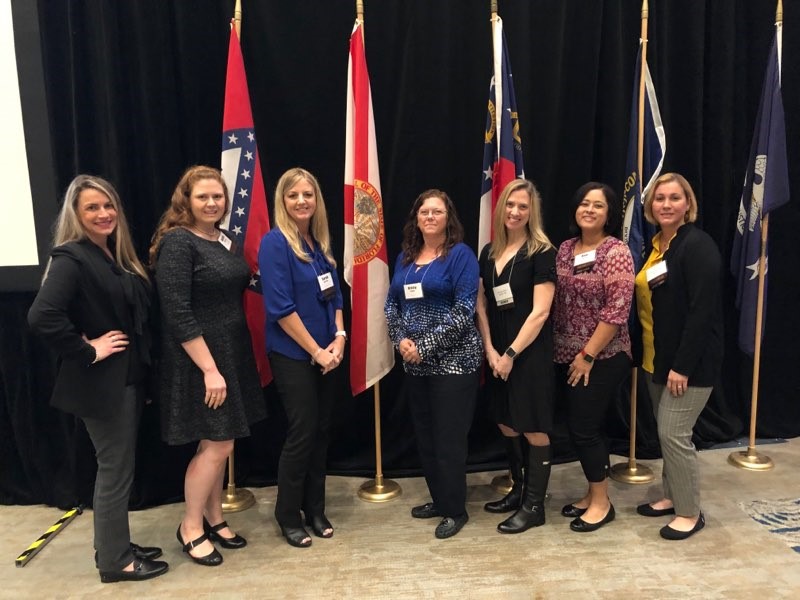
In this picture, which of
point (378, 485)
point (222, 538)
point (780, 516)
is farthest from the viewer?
point (378, 485)

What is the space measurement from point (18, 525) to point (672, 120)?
4.22 metres

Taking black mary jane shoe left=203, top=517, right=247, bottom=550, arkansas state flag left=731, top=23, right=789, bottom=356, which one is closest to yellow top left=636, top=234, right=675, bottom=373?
arkansas state flag left=731, top=23, right=789, bottom=356

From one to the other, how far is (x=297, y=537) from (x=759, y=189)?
301 centimetres

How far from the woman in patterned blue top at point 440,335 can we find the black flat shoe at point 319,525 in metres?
0.50

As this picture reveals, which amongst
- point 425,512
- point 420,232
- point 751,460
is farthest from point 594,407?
point 751,460

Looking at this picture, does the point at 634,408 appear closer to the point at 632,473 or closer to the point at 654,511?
the point at 632,473

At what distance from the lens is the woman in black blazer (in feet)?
6.43

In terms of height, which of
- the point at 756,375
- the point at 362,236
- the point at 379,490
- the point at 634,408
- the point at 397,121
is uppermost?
the point at 397,121

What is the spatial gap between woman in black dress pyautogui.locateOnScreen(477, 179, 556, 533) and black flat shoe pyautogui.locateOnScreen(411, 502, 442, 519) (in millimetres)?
355

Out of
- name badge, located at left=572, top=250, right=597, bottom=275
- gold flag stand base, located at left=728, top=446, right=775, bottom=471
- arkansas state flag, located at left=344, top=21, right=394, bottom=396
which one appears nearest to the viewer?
name badge, located at left=572, top=250, right=597, bottom=275

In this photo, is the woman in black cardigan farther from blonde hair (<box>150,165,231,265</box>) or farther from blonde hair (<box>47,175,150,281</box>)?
blonde hair (<box>47,175,150,281</box>)

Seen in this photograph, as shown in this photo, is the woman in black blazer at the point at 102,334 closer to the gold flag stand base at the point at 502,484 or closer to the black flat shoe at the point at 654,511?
the gold flag stand base at the point at 502,484

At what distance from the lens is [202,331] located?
2.19m

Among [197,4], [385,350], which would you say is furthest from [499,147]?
[197,4]
